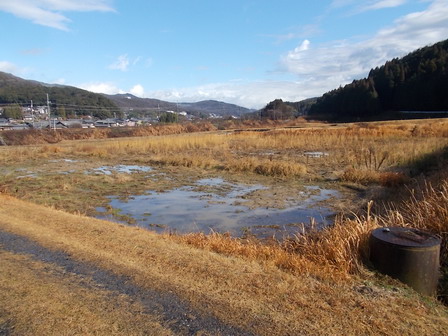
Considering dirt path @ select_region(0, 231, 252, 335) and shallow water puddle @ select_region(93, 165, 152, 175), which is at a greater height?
dirt path @ select_region(0, 231, 252, 335)

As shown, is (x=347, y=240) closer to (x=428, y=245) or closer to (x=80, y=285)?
(x=428, y=245)

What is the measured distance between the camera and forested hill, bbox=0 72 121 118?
75.6 meters

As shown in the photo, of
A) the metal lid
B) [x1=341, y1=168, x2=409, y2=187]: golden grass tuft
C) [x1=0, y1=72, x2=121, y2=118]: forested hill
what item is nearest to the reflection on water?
[x1=341, y1=168, x2=409, y2=187]: golden grass tuft

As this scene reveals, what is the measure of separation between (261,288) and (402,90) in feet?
227

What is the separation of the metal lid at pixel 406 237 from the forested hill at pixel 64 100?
74.6 m

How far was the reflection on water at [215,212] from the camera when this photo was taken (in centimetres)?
827

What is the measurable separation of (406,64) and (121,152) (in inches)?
2585

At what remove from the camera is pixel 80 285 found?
3805 millimetres

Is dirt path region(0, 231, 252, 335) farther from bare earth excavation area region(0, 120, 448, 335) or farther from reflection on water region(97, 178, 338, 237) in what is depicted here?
reflection on water region(97, 178, 338, 237)

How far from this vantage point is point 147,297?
3.54 meters

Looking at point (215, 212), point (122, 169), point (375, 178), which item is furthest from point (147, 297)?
point (122, 169)

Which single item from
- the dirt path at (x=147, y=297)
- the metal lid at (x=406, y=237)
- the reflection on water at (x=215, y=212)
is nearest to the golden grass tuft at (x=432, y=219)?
the metal lid at (x=406, y=237)

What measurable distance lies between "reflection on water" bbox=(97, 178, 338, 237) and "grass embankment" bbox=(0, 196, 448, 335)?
9.33ft

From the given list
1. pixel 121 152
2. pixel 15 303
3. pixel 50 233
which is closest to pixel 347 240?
pixel 15 303
